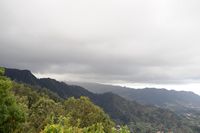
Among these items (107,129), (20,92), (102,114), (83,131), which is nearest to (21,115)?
(83,131)

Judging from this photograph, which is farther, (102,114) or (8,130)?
(102,114)

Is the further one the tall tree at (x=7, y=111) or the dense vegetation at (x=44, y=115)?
the dense vegetation at (x=44, y=115)

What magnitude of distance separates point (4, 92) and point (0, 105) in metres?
2.43

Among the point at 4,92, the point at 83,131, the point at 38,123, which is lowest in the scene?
the point at 38,123

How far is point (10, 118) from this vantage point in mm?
57594

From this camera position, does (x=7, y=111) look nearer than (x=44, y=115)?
Yes

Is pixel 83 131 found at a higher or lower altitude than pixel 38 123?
higher

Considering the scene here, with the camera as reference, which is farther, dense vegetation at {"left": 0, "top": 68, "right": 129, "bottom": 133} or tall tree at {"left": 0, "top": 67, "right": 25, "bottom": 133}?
dense vegetation at {"left": 0, "top": 68, "right": 129, "bottom": 133}

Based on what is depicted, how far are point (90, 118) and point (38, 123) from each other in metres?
15.9

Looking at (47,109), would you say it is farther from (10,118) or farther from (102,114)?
(10,118)

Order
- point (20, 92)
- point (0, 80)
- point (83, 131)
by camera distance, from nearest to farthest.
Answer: point (83, 131)
point (0, 80)
point (20, 92)

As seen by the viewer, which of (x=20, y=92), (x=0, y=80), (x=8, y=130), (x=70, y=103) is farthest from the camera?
(x=20, y=92)

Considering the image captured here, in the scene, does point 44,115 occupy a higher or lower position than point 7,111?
lower

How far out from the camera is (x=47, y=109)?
325 feet
